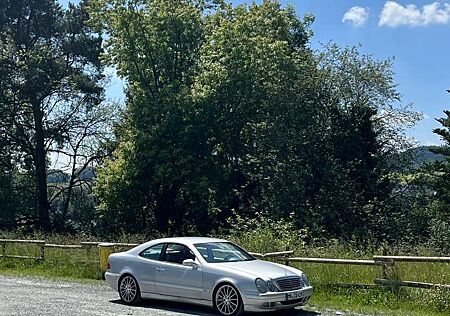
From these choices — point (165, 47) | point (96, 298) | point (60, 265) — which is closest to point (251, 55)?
point (165, 47)

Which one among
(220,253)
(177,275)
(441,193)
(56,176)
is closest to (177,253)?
(177,275)

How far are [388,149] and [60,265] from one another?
21.1 m

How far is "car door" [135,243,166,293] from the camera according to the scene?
1381 centimetres

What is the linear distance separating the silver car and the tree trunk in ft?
118

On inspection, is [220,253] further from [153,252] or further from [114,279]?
[114,279]

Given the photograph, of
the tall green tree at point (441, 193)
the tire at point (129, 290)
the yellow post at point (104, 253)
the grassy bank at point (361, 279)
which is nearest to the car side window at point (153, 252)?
the tire at point (129, 290)

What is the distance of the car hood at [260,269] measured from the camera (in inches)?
483

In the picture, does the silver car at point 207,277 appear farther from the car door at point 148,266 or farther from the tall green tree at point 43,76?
the tall green tree at point 43,76

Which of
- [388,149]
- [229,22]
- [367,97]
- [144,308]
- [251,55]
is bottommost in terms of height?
[144,308]

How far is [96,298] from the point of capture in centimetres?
1531

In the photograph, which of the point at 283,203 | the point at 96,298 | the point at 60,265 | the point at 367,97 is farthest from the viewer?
the point at 367,97

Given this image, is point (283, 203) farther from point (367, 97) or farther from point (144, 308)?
point (144, 308)

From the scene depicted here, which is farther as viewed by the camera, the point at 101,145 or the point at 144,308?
the point at 101,145

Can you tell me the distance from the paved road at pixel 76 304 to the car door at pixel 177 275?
406 mm
